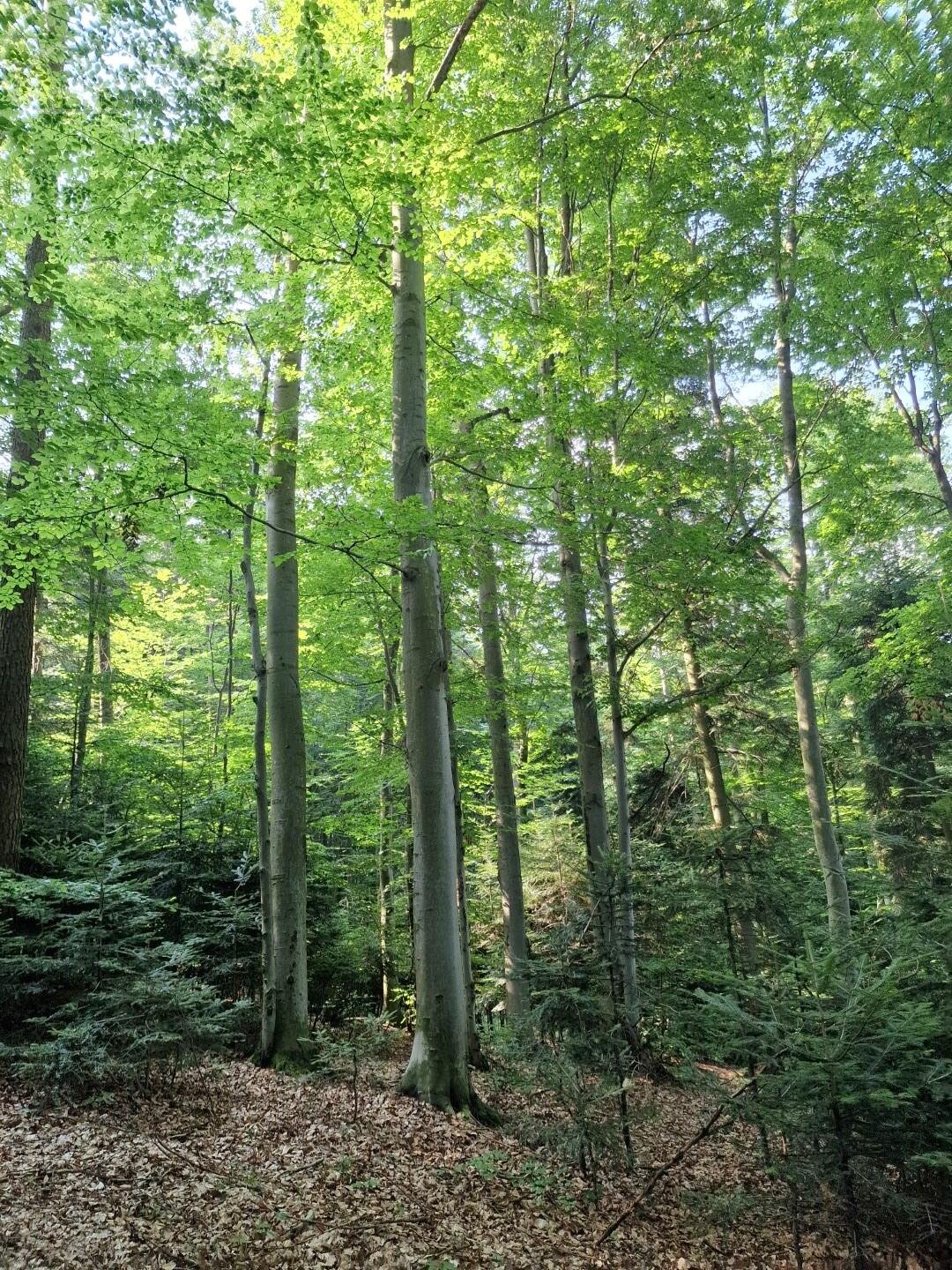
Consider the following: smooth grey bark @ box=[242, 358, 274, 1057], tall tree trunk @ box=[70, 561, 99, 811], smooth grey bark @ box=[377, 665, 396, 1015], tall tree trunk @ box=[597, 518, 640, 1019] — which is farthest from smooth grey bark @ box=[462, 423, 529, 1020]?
tall tree trunk @ box=[70, 561, 99, 811]

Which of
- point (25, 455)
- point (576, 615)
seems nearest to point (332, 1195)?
point (576, 615)

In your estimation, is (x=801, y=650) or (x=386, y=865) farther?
(x=386, y=865)

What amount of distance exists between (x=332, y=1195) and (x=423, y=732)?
3.17 m

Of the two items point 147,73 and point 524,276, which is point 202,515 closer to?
point 147,73

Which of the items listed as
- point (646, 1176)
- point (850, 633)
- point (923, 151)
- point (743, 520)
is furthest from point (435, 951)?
point (850, 633)

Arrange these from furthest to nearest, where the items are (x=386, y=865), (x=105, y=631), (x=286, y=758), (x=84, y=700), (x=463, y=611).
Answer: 1. (x=386, y=865)
2. (x=105, y=631)
3. (x=84, y=700)
4. (x=463, y=611)
5. (x=286, y=758)

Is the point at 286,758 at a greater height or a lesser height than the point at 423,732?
greater

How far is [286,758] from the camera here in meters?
7.84

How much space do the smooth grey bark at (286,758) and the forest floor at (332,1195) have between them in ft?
4.01

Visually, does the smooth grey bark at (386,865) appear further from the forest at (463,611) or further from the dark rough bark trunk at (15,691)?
the dark rough bark trunk at (15,691)

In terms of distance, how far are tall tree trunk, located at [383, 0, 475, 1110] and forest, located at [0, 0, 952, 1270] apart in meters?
0.04

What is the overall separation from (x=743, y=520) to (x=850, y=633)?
798 centimetres

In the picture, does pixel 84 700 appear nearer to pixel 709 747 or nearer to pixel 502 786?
pixel 502 786

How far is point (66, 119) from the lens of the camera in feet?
16.5
